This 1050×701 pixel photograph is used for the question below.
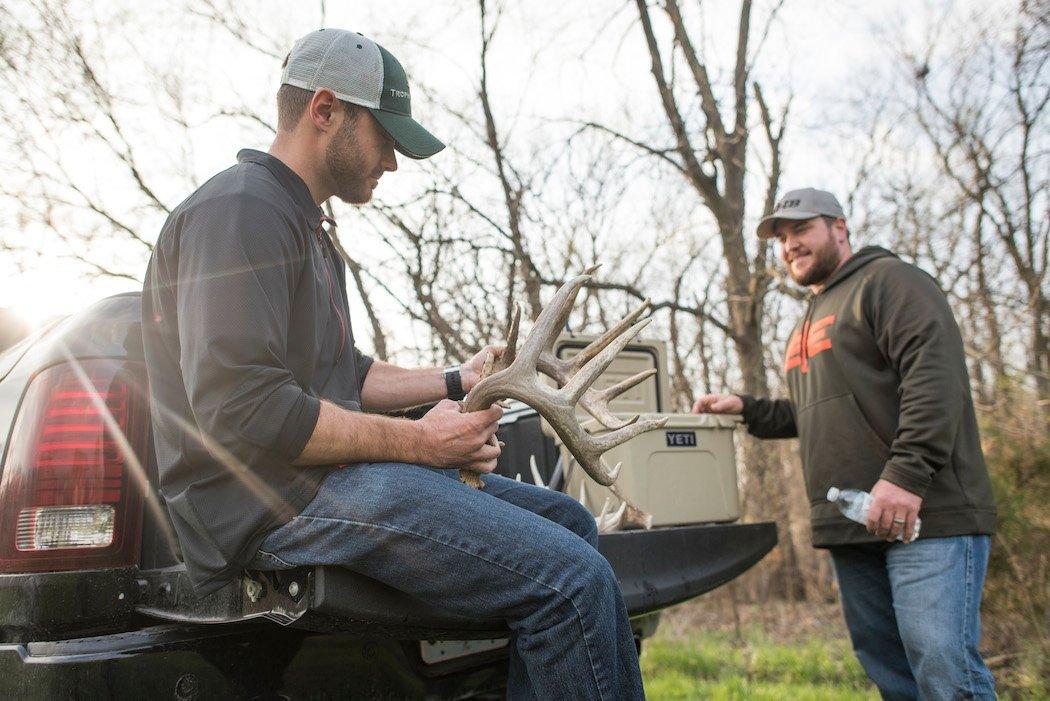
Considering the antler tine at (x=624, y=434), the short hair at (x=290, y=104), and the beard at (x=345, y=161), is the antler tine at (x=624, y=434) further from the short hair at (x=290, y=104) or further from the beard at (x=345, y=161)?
the short hair at (x=290, y=104)

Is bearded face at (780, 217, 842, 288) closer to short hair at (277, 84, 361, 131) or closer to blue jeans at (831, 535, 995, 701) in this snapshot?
blue jeans at (831, 535, 995, 701)

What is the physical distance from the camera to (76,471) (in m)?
2.22

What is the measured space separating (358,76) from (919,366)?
2.17 meters

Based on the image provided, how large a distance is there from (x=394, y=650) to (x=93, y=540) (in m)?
0.88

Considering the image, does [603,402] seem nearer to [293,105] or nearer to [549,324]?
[549,324]

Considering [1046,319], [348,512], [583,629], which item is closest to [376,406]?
[348,512]

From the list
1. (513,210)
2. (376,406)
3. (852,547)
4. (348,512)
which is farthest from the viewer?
(513,210)

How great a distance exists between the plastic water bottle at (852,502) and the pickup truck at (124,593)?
158cm

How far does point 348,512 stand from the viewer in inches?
73.5

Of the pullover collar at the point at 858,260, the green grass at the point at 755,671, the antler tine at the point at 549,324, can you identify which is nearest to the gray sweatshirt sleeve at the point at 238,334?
the antler tine at the point at 549,324

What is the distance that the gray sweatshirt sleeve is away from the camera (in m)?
1.83

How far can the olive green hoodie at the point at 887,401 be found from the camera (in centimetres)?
302

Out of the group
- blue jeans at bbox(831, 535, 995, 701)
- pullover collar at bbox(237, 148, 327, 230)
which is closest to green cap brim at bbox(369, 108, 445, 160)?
pullover collar at bbox(237, 148, 327, 230)

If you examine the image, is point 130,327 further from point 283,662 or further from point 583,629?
point 583,629
